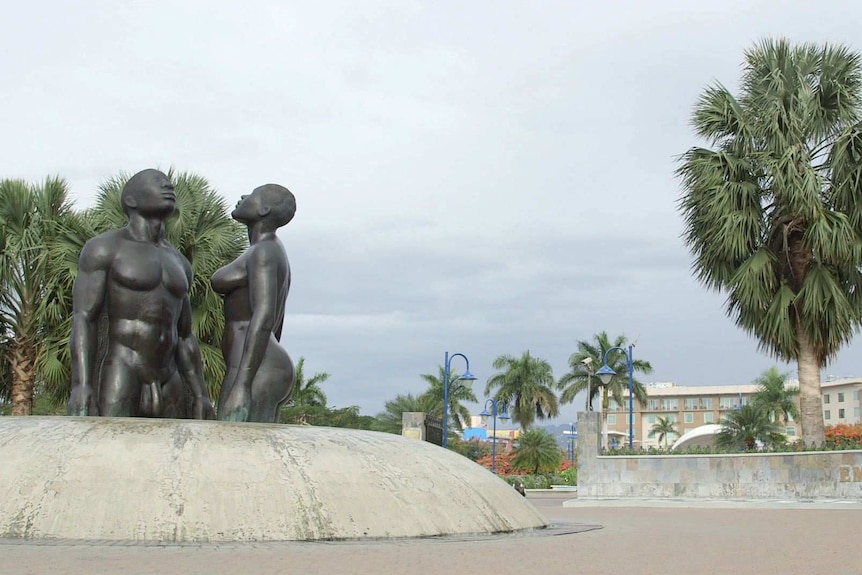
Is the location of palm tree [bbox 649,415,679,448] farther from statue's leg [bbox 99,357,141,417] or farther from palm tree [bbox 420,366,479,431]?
statue's leg [bbox 99,357,141,417]

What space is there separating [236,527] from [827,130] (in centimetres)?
1839

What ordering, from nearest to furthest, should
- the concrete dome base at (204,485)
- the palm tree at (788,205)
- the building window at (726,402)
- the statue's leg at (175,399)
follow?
the concrete dome base at (204,485) → the statue's leg at (175,399) → the palm tree at (788,205) → the building window at (726,402)

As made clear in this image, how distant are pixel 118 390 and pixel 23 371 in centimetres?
1075

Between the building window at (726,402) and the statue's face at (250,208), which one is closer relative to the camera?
the statue's face at (250,208)

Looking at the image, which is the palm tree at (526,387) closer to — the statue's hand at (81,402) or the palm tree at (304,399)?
the palm tree at (304,399)

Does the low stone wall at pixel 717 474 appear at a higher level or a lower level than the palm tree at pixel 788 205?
lower

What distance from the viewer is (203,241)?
16844 millimetres

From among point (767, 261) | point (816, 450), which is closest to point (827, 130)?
point (767, 261)

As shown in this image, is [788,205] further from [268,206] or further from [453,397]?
[453,397]

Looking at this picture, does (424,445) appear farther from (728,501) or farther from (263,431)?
(728,501)

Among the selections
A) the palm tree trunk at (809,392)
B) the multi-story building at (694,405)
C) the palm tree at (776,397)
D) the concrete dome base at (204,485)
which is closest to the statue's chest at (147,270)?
the concrete dome base at (204,485)

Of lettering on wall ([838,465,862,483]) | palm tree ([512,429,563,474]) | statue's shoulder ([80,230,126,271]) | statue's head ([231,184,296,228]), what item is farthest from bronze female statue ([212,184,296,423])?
palm tree ([512,429,563,474])

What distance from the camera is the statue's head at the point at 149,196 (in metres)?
8.12

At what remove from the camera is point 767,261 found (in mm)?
20609
